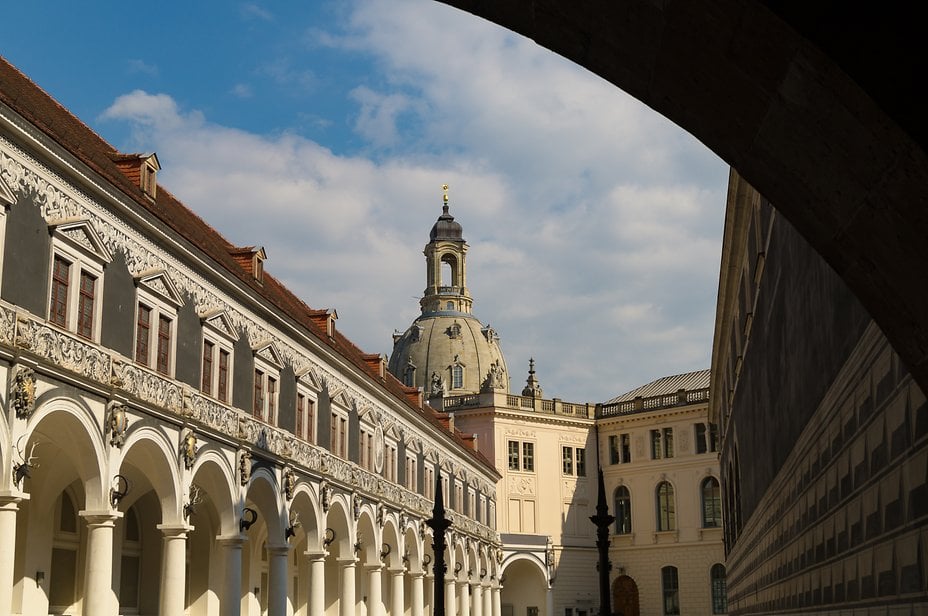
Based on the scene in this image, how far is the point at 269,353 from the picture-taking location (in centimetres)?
3184

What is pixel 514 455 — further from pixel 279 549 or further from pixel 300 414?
pixel 279 549

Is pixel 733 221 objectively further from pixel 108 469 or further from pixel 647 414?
pixel 647 414

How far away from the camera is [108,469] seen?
2184 cm

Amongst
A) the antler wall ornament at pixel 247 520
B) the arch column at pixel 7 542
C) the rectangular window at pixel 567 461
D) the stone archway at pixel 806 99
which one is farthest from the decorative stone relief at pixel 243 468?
the rectangular window at pixel 567 461

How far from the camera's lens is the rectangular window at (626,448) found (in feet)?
232

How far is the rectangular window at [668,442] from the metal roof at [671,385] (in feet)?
21.2

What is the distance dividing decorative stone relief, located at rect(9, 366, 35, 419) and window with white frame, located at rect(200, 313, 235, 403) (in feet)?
26.1

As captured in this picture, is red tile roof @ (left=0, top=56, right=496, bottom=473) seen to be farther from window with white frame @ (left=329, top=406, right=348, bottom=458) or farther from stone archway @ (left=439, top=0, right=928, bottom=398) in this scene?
stone archway @ (left=439, top=0, right=928, bottom=398)

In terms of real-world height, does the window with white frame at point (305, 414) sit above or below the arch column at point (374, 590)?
above

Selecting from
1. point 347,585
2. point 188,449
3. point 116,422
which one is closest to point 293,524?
point 347,585

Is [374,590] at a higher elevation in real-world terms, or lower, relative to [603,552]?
lower

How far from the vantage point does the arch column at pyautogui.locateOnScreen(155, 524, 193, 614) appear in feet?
80.8

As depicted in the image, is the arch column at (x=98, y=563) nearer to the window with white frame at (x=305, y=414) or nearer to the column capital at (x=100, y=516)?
the column capital at (x=100, y=516)

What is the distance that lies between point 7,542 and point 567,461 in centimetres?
5512
